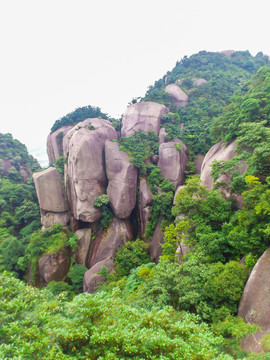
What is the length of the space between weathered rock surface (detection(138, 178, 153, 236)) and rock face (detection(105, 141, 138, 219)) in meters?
0.75

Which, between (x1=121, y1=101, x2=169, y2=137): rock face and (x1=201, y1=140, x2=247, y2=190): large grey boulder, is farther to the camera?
(x1=121, y1=101, x2=169, y2=137): rock face

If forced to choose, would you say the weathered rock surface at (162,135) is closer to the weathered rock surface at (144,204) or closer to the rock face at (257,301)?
the weathered rock surface at (144,204)

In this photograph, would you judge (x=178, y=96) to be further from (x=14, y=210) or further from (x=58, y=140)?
(x=14, y=210)

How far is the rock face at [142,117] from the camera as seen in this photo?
927 inches

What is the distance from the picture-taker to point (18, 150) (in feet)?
95.5

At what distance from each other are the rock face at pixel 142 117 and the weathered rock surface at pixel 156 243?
11898 millimetres

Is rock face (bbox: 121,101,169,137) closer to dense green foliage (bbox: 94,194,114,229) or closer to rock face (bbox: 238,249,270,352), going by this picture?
dense green foliage (bbox: 94,194,114,229)

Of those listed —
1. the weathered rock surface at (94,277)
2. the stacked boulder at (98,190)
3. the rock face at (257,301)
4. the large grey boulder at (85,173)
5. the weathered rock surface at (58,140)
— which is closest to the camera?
the rock face at (257,301)

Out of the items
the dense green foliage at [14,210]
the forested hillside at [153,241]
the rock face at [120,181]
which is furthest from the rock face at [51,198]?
the rock face at [120,181]

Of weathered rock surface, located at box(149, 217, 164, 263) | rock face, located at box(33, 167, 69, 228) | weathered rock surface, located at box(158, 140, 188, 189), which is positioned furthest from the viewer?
rock face, located at box(33, 167, 69, 228)

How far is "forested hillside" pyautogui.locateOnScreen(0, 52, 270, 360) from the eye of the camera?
3.98m

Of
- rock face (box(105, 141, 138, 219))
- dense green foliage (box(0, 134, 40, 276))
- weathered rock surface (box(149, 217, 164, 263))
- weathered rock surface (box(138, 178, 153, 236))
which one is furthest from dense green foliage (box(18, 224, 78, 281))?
weathered rock surface (box(149, 217, 164, 263))

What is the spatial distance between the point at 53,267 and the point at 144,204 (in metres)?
9.75

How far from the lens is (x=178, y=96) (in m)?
28.2
